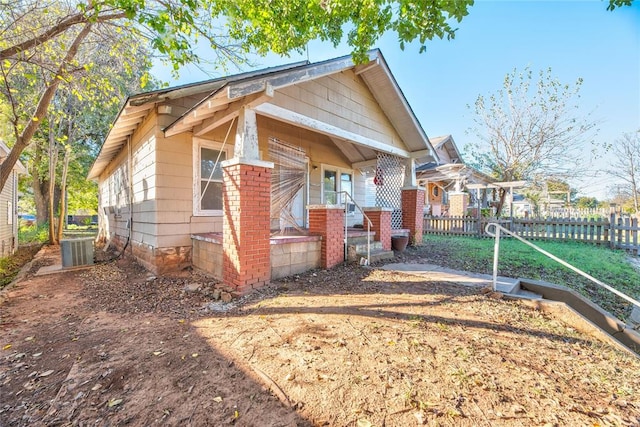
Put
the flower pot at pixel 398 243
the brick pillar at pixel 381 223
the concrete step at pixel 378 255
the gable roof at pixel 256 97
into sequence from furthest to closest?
the flower pot at pixel 398 243 → the brick pillar at pixel 381 223 → the concrete step at pixel 378 255 → the gable roof at pixel 256 97

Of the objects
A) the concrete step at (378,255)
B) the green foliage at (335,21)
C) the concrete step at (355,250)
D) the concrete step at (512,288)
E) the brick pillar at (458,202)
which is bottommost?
the concrete step at (512,288)

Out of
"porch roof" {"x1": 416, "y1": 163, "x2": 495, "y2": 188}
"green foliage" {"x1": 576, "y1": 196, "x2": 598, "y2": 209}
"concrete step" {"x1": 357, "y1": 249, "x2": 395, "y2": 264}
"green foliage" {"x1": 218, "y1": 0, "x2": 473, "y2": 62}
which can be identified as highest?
"green foliage" {"x1": 218, "y1": 0, "x2": 473, "y2": 62}

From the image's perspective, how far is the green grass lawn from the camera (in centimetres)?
482

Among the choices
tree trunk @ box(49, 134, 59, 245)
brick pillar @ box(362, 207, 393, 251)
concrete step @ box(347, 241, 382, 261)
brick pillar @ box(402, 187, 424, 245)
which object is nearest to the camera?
concrete step @ box(347, 241, 382, 261)

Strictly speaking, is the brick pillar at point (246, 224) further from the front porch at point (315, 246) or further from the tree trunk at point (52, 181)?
the tree trunk at point (52, 181)

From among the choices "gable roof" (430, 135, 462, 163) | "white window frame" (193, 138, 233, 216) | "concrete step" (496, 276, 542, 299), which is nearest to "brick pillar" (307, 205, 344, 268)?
"white window frame" (193, 138, 233, 216)

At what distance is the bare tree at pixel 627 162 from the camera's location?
2138cm

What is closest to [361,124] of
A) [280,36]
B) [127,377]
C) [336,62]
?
[336,62]

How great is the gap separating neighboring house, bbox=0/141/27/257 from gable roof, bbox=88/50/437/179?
12.9 feet

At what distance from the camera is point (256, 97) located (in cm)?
408

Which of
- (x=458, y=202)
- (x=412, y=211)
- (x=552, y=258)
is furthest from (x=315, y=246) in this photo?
(x=458, y=202)

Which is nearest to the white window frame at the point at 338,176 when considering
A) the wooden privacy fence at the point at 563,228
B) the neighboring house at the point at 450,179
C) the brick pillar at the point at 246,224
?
the neighboring house at the point at 450,179

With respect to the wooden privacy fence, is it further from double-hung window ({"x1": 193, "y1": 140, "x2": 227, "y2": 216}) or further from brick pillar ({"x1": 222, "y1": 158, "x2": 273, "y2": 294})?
double-hung window ({"x1": 193, "y1": 140, "x2": 227, "y2": 216})

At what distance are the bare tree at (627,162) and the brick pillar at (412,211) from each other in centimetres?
2408
